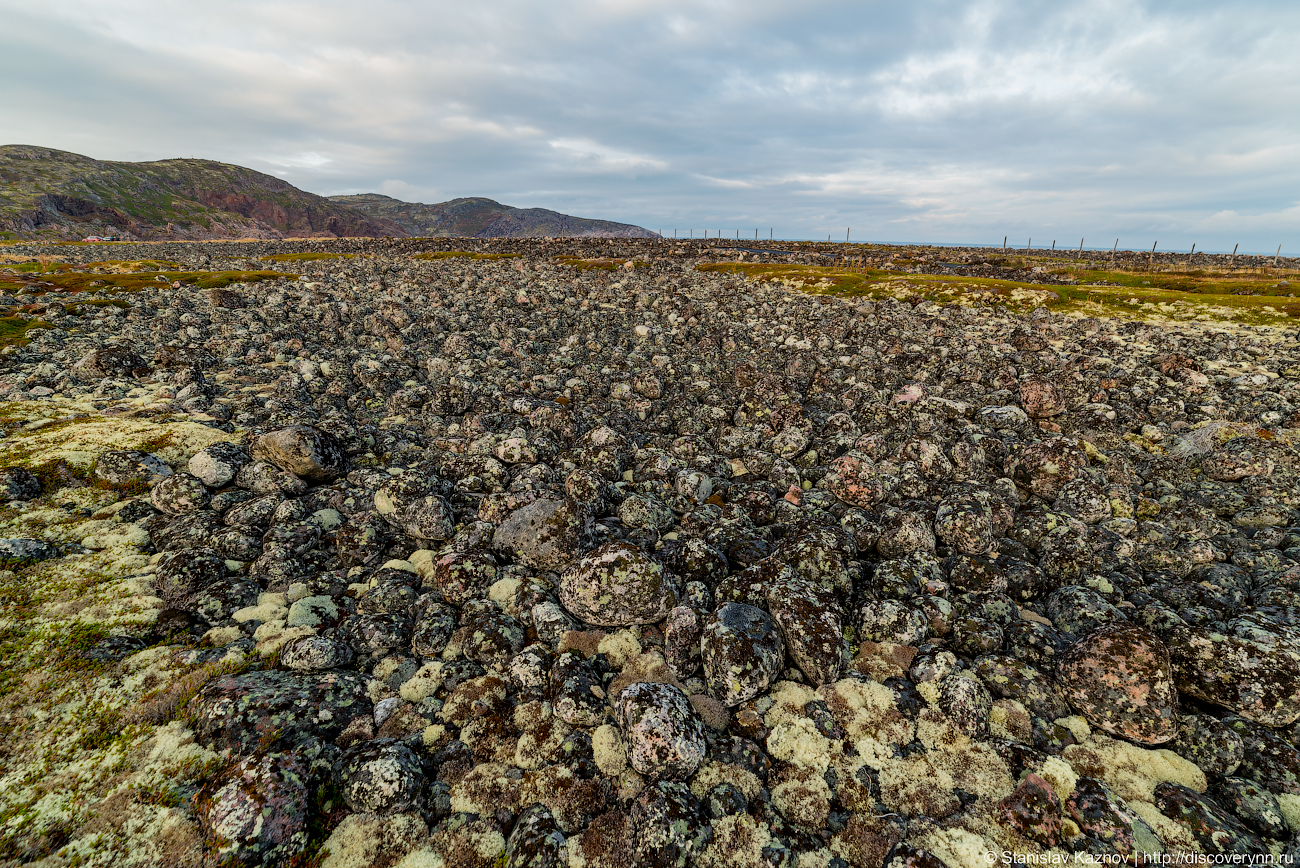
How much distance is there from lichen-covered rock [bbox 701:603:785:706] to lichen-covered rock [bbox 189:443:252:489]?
38.4 feet

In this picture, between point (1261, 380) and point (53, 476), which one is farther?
point (1261, 380)

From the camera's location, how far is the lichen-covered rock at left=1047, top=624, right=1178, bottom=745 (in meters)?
6.75

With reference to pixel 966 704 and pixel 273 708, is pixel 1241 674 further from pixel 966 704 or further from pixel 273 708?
pixel 273 708

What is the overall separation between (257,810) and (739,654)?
6.00 meters

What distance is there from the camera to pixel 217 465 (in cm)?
1152

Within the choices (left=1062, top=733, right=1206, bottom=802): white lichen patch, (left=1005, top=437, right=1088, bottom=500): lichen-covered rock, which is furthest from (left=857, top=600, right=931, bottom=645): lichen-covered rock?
(left=1005, top=437, right=1088, bottom=500): lichen-covered rock

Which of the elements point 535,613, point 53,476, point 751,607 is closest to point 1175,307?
point 751,607

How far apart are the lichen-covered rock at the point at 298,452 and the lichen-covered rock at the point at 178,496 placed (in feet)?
4.81

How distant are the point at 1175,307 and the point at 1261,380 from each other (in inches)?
1091

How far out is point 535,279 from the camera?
4978 cm

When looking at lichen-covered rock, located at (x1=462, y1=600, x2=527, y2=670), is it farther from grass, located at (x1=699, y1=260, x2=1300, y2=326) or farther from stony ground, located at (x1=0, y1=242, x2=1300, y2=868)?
grass, located at (x1=699, y1=260, x2=1300, y2=326)

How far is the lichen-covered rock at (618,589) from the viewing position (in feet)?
27.6

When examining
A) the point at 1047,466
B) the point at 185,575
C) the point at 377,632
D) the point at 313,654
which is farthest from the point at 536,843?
the point at 1047,466

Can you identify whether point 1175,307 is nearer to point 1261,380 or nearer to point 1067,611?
point 1261,380
